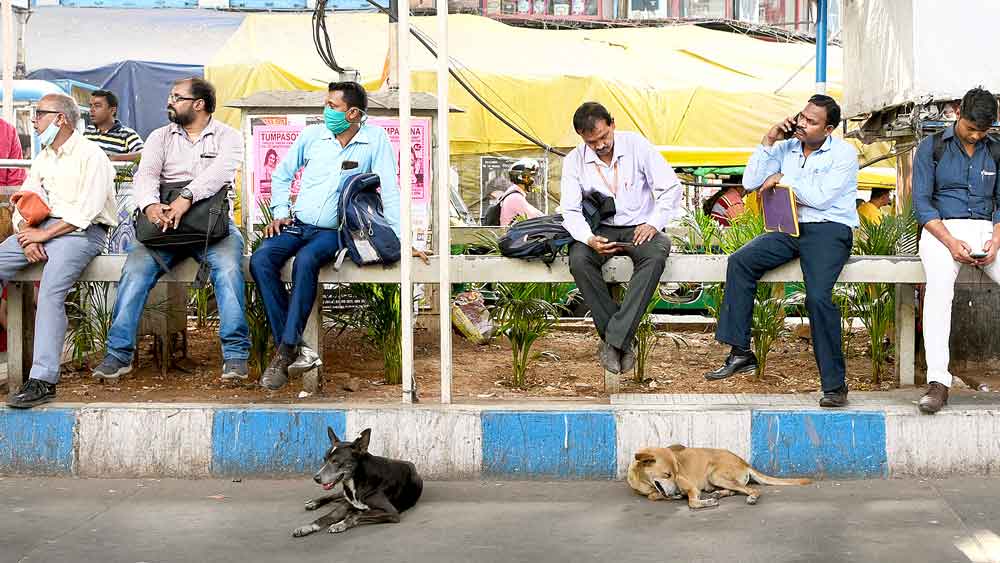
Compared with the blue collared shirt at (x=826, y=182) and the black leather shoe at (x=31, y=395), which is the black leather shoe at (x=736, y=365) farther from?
the black leather shoe at (x=31, y=395)

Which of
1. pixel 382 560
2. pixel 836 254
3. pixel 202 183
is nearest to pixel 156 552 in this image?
pixel 382 560

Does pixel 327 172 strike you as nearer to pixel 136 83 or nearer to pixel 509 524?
pixel 509 524

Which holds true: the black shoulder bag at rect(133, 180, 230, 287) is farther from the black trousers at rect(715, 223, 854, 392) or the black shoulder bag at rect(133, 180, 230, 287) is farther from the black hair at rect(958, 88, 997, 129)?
the black hair at rect(958, 88, 997, 129)

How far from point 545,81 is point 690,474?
10.6 metres

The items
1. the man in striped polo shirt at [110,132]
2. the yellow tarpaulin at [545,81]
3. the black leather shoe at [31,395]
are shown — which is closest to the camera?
the black leather shoe at [31,395]

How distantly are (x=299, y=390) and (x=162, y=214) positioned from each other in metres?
1.22

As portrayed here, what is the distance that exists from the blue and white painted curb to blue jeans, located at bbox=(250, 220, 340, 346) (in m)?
0.51

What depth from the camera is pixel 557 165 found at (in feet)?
53.3

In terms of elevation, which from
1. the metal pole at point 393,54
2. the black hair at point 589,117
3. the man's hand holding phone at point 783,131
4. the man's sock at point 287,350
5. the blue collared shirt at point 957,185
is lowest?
the man's sock at point 287,350

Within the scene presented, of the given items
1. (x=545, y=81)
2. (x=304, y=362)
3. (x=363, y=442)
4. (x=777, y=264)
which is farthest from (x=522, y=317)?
(x=545, y=81)

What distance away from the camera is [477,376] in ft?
24.1

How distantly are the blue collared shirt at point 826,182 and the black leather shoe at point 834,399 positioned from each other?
0.97 m

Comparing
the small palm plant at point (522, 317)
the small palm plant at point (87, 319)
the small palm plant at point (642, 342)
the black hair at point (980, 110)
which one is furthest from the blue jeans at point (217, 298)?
the black hair at point (980, 110)

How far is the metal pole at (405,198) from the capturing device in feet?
20.5
